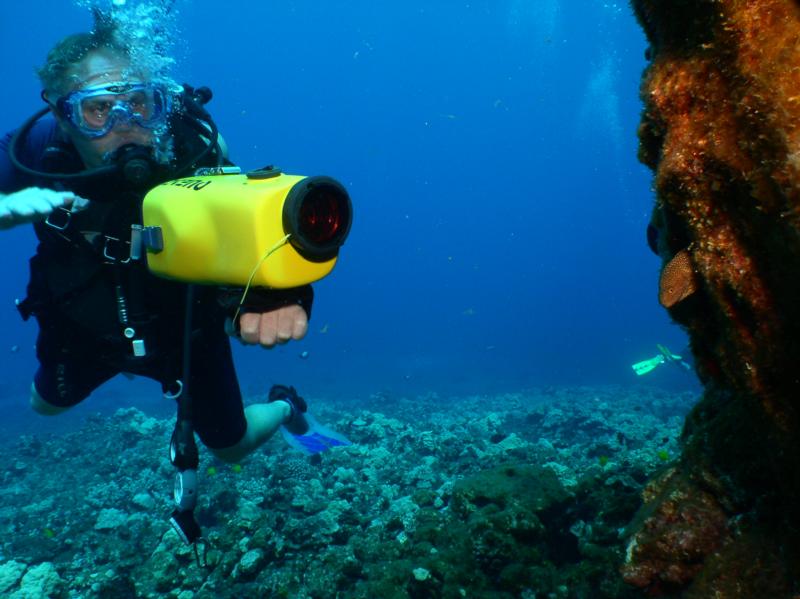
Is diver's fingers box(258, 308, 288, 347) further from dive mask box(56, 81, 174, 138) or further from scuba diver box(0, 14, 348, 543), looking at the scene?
dive mask box(56, 81, 174, 138)

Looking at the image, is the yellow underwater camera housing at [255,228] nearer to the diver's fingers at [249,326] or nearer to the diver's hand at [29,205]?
the diver's fingers at [249,326]

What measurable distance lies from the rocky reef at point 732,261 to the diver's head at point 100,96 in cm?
322

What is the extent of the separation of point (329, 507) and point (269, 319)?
4217mm

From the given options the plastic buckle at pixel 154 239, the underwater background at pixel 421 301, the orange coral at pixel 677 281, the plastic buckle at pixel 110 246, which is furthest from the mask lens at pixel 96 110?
the orange coral at pixel 677 281

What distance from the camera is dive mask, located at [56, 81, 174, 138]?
137 inches

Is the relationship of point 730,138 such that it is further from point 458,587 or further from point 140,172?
point 458,587

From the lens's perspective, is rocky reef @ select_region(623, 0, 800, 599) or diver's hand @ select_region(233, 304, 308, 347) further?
diver's hand @ select_region(233, 304, 308, 347)

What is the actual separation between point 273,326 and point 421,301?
123m

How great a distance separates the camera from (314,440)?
21.5 ft

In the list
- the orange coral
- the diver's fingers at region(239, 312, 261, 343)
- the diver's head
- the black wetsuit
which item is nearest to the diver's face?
the diver's head

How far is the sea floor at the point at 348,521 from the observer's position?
398 cm

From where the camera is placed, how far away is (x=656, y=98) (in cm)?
196

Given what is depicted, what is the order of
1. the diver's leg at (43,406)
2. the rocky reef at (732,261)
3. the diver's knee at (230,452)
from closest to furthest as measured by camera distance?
1. the rocky reef at (732,261)
2. the diver's leg at (43,406)
3. the diver's knee at (230,452)

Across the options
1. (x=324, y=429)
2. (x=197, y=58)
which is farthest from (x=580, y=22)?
(x=324, y=429)
